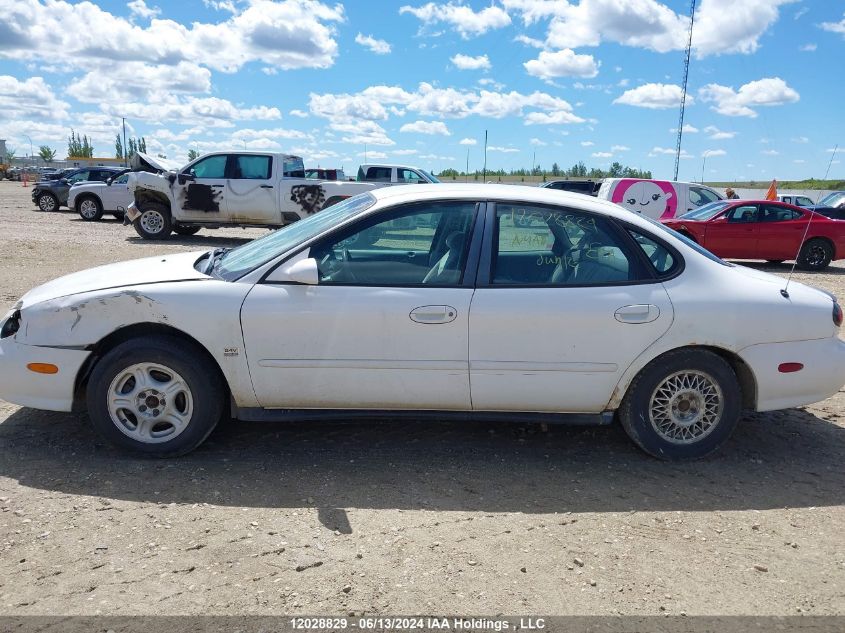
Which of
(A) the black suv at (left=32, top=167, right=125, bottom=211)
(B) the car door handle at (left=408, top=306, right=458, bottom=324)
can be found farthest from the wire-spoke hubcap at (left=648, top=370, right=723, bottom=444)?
(A) the black suv at (left=32, top=167, right=125, bottom=211)

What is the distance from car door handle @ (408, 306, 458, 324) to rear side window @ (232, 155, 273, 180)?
12998 millimetres

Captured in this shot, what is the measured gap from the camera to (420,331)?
3.91 meters

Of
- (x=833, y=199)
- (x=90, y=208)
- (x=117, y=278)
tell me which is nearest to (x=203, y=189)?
(x=90, y=208)

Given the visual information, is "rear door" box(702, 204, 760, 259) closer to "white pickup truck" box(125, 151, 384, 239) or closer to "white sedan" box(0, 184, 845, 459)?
"white pickup truck" box(125, 151, 384, 239)

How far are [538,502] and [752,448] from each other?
5.62 feet

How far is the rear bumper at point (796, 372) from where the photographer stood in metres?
4.12

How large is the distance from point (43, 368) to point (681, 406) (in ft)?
11.9

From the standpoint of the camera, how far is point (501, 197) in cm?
425

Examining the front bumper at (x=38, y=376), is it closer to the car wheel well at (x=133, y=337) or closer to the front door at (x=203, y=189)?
the car wheel well at (x=133, y=337)

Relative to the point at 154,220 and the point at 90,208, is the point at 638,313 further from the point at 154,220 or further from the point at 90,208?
the point at 90,208

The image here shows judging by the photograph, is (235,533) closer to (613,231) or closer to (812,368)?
(613,231)

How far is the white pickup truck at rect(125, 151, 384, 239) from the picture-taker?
15.9 meters

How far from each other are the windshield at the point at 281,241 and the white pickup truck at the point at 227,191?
451 inches

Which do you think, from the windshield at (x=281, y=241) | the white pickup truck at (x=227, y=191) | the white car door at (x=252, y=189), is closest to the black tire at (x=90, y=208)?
the white pickup truck at (x=227, y=191)
